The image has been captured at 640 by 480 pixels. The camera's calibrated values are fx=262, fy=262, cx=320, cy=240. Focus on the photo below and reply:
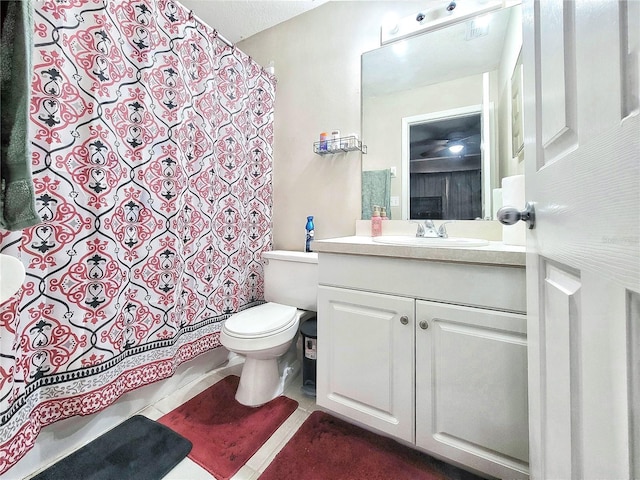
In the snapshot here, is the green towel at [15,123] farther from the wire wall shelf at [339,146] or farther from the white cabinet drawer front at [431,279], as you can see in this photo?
the wire wall shelf at [339,146]

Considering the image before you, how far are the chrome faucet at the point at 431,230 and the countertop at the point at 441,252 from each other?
1.22ft

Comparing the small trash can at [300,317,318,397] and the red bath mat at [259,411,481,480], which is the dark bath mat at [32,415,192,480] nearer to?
the red bath mat at [259,411,481,480]

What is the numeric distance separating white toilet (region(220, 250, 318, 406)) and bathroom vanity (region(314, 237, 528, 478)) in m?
0.26

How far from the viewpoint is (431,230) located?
140 cm

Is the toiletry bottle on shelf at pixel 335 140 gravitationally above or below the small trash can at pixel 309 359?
above

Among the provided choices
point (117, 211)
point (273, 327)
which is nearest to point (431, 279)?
point (273, 327)

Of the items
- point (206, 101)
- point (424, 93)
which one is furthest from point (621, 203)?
point (206, 101)

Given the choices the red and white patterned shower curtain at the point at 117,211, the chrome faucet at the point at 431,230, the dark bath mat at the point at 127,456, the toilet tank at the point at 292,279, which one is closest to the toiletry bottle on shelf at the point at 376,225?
the chrome faucet at the point at 431,230

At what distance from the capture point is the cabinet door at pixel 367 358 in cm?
102

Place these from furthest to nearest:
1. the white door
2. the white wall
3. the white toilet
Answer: the white wall
the white toilet
the white door

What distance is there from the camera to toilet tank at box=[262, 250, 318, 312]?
1583mm

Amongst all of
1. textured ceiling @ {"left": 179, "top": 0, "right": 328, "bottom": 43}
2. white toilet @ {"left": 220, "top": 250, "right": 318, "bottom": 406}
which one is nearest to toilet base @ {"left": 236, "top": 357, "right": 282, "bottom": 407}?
white toilet @ {"left": 220, "top": 250, "right": 318, "bottom": 406}

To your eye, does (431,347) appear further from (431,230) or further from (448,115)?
(448,115)

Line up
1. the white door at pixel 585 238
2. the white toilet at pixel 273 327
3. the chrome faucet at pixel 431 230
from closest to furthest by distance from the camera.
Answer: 1. the white door at pixel 585 238
2. the white toilet at pixel 273 327
3. the chrome faucet at pixel 431 230
